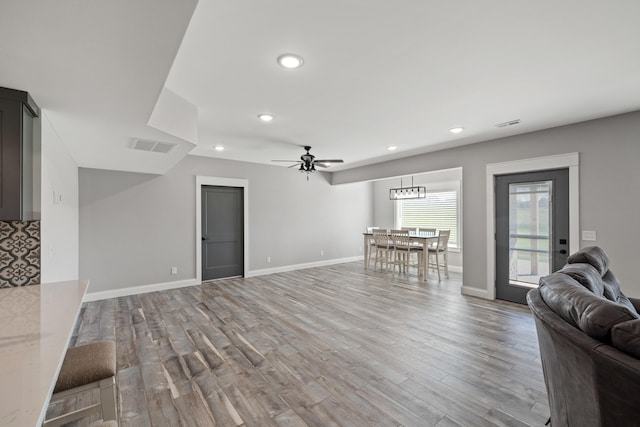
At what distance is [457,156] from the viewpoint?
16.1 feet

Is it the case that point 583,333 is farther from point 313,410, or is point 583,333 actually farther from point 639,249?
point 639,249

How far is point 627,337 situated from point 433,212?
6.83m

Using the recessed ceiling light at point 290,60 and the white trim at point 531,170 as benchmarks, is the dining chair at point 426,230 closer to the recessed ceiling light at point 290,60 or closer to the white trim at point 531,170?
the white trim at point 531,170

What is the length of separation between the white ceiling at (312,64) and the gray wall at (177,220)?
120cm

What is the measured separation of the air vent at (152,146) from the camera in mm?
3100

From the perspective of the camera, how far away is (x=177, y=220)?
5.32 metres

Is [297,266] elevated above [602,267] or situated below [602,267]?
below

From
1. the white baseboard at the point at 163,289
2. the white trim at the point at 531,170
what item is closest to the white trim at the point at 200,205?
the white baseboard at the point at 163,289

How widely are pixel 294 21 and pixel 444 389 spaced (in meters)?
2.84

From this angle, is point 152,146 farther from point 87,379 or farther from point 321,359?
point 321,359

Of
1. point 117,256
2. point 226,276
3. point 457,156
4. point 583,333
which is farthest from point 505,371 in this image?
point 117,256

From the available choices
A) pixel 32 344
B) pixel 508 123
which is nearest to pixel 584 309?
pixel 32 344

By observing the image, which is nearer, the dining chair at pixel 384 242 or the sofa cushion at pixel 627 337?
the sofa cushion at pixel 627 337

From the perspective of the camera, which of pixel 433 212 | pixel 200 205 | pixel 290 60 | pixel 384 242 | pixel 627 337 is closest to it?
pixel 627 337
